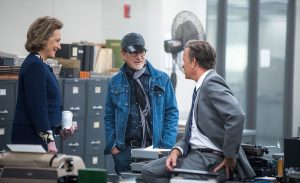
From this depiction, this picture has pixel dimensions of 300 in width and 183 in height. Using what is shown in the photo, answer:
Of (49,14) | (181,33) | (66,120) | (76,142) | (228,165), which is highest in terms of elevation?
Result: (49,14)

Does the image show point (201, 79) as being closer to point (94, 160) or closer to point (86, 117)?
point (86, 117)

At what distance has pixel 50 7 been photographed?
831 centimetres

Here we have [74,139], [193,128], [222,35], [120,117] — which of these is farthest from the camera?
[222,35]

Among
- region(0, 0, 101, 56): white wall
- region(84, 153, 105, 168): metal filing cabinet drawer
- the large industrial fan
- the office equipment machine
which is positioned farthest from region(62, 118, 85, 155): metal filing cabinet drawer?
the office equipment machine

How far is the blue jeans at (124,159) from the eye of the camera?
4.54m

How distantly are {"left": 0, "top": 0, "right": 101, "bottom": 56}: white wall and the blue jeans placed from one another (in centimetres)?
364

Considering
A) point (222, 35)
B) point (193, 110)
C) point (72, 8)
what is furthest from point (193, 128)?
point (222, 35)

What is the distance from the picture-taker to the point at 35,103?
13.2ft

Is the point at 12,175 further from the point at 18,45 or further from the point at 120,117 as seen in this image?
the point at 18,45

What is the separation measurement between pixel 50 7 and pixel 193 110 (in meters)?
4.86

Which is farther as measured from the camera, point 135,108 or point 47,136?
point 135,108

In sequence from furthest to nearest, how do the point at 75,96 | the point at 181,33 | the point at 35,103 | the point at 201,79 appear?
the point at 181,33 → the point at 75,96 → the point at 35,103 → the point at 201,79

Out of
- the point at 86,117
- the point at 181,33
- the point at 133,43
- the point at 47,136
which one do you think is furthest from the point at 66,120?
the point at 181,33

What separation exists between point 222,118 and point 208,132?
0.37 feet
